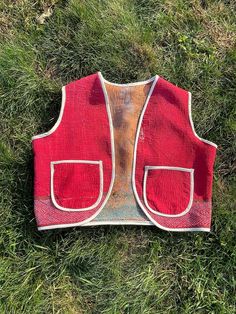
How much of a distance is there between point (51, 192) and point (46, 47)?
992mm

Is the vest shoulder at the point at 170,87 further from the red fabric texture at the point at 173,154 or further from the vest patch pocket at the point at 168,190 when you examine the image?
the vest patch pocket at the point at 168,190

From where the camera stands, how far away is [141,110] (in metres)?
2.78

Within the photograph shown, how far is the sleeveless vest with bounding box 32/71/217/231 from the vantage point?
8.99 feet

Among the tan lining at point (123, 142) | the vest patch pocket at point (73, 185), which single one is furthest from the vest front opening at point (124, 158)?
the vest patch pocket at point (73, 185)

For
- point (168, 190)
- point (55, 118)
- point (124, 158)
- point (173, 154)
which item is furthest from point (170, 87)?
point (55, 118)

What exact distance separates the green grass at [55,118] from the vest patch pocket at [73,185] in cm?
24

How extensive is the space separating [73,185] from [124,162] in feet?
1.11

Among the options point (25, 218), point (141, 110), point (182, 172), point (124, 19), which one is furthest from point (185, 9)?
point (25, 218)

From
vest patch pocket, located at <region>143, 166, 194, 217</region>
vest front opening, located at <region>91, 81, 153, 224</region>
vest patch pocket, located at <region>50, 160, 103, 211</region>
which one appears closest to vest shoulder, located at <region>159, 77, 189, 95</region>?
vest front opening, located at <region>91, 81, 153, 224</region>

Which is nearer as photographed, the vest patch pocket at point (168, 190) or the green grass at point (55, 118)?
the vest patch pocket at point (168, 190)

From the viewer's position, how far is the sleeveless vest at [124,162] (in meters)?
2.74

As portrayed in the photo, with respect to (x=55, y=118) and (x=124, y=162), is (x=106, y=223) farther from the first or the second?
(x=55, y=118)

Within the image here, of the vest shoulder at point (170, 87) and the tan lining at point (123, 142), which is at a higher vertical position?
the vest shoulder at point (170, 87)

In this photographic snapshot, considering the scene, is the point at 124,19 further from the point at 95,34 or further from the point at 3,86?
the point at 3,86
